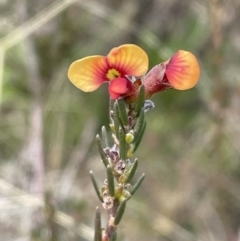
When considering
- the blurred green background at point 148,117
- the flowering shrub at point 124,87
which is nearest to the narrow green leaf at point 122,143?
the flowering shrub at point 124,87

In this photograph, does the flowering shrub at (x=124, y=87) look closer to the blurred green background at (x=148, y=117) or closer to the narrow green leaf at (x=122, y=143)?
the narrow green leaf at (x=122, y=143)

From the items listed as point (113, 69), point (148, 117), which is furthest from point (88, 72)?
point (148, 117)

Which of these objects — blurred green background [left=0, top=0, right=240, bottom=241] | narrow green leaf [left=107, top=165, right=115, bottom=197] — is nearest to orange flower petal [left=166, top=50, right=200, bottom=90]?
narrow green leaf [left=107, top=165, right=115, bottom=197]

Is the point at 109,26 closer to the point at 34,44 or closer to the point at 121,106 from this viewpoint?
the point at 34,44

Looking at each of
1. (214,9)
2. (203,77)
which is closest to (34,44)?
(203,77)

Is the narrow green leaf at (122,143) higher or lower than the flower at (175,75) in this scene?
lower

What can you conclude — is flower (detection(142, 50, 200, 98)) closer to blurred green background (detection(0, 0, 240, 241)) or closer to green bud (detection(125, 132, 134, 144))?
green bud (detection(125, 132, 134, 144))

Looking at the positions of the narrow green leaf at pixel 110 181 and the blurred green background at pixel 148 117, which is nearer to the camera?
the narrow green leaf at pixel 110 181
